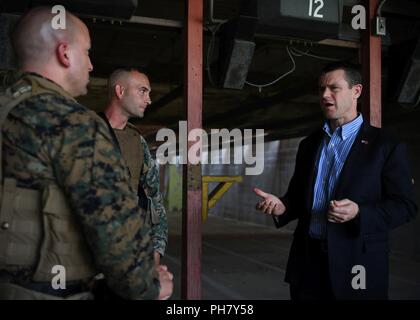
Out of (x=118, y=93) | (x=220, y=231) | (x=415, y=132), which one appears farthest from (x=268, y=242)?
(x=118, y=93)

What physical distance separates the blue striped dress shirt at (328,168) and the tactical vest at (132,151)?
2.56ft

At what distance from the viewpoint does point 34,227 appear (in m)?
1.03

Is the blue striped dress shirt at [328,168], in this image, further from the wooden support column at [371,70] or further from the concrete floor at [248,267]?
the concrete floor at [248,267]

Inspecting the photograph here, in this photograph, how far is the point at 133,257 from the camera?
1030 millimetres

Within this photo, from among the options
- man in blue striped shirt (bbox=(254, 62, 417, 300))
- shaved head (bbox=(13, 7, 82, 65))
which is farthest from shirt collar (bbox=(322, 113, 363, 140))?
shaved head (bbox=(13, 7, 82, 65))

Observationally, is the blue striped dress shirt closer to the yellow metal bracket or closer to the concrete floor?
the yellow metal bracket

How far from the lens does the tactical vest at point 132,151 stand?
1979 mm

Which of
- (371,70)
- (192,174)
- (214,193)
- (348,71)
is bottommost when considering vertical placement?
(214,193)

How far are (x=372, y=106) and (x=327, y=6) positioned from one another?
2.11 feet

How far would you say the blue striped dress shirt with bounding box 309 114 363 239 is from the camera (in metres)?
1.75

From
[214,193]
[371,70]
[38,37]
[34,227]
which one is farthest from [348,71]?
[34,227]

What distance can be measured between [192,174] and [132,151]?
16.4 inches

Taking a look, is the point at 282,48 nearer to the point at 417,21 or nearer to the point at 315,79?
the point at 315,79
